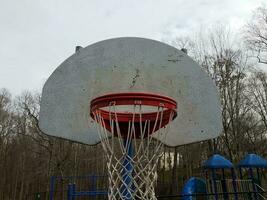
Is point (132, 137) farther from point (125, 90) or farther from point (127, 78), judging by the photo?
point (127, 78)

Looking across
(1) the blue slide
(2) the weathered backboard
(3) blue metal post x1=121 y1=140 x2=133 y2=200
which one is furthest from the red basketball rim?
(1) the blue slide

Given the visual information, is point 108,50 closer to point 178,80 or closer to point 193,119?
point 178,80

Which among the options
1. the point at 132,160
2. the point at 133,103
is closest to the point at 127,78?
the point at 133,103

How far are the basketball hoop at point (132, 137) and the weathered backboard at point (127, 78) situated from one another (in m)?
0.63

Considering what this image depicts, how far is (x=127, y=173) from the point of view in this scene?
3303 millimetres

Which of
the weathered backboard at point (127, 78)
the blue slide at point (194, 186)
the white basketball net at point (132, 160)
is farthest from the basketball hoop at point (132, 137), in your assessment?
the blue slide at point (194, 186)

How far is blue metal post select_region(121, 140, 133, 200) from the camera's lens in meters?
3.31

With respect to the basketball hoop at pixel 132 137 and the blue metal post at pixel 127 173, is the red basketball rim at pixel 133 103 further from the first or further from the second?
the blue metal post at pixel 127 173

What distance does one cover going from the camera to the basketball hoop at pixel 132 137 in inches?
132

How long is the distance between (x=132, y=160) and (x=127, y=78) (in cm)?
131

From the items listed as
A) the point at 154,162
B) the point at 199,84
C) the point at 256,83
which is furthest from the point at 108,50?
the point at 256,83

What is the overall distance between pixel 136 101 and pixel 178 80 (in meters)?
1.19

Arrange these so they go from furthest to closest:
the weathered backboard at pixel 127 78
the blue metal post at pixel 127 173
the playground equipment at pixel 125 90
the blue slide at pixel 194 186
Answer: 1. the blue slide at pixel 194 186
2. the weathered backboard at pixel 127 78
3. the playground equipment at pixel 125 90
4. the blue metal post at pixel 127 173

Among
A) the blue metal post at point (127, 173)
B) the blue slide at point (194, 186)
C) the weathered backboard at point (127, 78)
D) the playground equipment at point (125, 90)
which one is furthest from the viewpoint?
the blue slide at point (194, 186)
